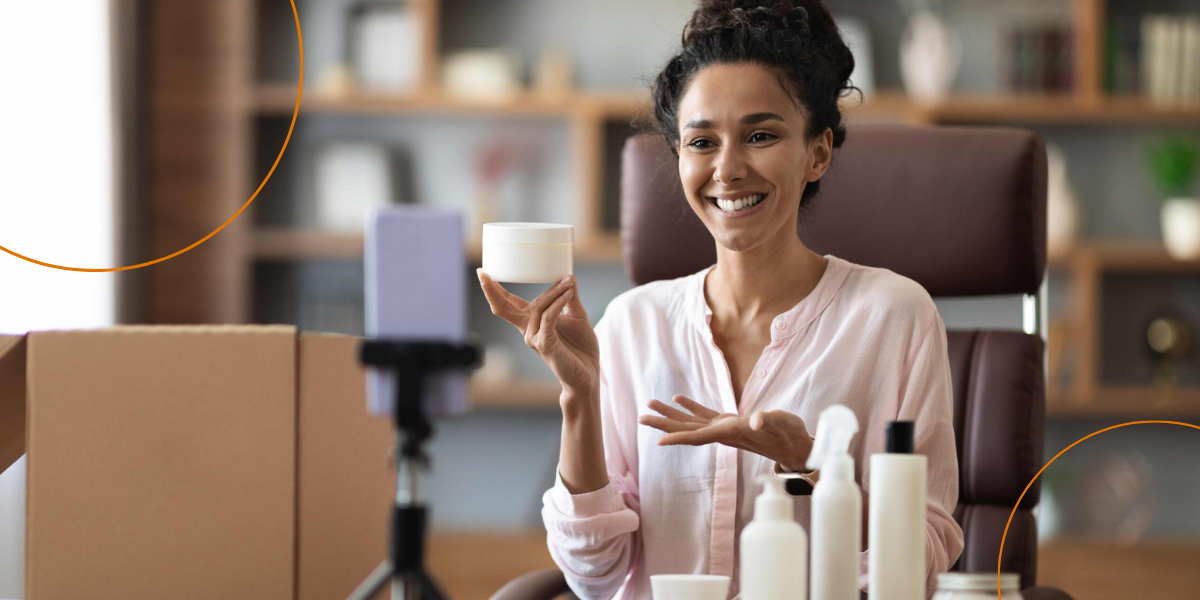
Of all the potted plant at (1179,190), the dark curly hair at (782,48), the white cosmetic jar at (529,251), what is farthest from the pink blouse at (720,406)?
Result: the potted plant at (1179,190)

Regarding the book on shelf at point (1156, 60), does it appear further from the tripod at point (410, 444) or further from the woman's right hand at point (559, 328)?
the tripod at point (410, 444)

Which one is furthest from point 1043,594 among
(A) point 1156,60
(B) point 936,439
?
(A) point 1156,60

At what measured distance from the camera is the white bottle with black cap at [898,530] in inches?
31.1

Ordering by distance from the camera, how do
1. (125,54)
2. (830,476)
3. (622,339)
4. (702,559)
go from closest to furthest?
(830,476) < (702,559) < (622,339) < (125,54)

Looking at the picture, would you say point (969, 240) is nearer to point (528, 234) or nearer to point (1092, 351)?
point (528, 234)

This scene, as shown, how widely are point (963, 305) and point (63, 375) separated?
101 inches

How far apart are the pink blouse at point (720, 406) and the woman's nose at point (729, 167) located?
192mm

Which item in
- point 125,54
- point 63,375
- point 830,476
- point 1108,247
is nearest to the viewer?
point 830,476

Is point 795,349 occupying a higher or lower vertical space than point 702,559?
higher

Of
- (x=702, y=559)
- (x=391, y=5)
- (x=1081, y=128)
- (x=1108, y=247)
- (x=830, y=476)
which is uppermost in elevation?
(x=391, y=5)

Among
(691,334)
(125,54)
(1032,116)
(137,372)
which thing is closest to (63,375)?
(137,372)

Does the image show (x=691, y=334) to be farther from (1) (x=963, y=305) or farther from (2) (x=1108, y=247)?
(2) (x=1108, y=247)

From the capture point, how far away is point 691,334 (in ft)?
4.58

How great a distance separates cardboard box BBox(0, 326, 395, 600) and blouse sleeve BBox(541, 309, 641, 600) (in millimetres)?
376
